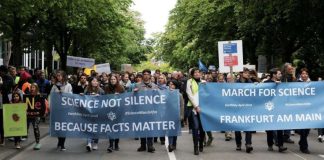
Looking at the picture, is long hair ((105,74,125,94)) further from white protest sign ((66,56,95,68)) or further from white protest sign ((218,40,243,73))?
→ white protest sign ((66,56,95,68))

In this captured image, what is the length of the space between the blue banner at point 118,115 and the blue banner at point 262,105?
79 centimetres

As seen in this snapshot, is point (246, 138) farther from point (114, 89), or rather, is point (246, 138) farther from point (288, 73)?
point (114, 89)

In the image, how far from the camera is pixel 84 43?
134 ft

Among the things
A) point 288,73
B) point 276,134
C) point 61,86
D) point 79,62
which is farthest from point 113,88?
point 79,62

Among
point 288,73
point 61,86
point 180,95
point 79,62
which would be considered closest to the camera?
point 180,95

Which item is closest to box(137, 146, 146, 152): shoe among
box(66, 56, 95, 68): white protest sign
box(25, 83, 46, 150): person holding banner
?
box(25, 83, 46, 150): person holding banner

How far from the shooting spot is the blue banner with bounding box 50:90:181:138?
1278 cm

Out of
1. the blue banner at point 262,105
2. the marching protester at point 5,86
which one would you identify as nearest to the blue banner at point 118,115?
the blue banner at point 262,105

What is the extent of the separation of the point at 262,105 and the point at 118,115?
10.4 feet

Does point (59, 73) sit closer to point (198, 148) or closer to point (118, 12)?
point (198, 148)

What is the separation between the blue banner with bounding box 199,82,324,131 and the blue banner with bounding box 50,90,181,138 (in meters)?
0.79

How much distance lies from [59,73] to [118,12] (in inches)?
904

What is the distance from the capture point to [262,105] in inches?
508

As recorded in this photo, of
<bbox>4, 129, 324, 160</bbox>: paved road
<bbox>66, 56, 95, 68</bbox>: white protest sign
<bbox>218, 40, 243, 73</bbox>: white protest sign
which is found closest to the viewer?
<bbox>4, 129, 324, 160</bbox>: paved road
